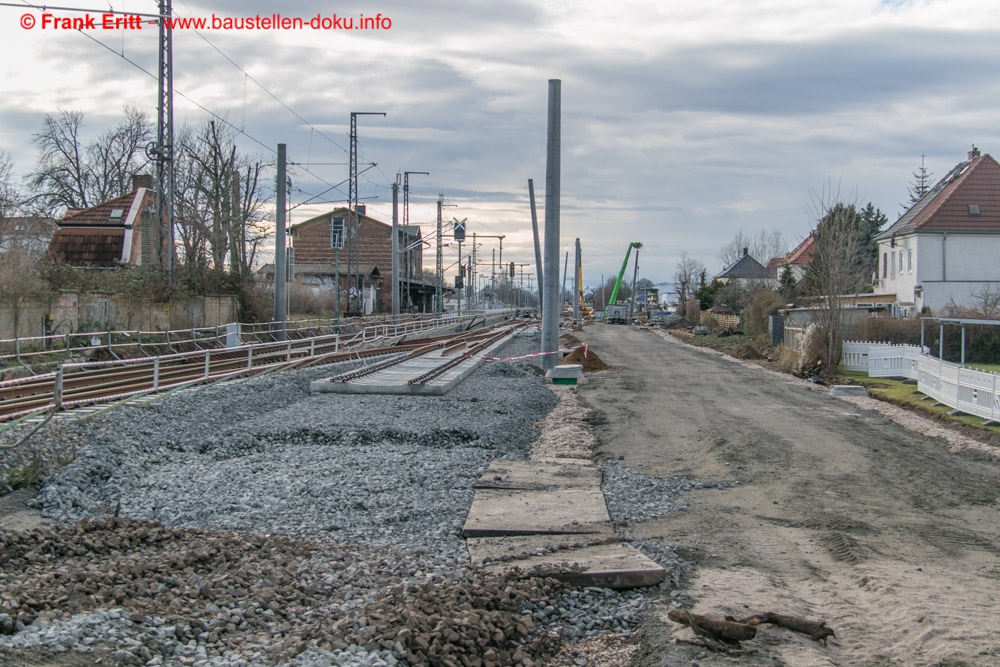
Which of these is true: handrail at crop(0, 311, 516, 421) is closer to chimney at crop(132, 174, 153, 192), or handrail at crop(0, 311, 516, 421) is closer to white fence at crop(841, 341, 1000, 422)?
white fence at crop(841, 341, 1000, 422)

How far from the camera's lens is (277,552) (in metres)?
7.23

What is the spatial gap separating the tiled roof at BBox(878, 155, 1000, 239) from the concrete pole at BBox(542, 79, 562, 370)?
29498 mm

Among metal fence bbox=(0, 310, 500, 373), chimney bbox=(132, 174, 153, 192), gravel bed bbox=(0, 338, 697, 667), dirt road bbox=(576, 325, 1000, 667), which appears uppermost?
chimney bbox=(132, 174, 153, 192)

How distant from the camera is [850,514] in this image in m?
9.55

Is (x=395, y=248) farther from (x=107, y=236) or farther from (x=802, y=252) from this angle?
(x=802, y=252)

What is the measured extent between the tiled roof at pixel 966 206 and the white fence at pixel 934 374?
20502mm

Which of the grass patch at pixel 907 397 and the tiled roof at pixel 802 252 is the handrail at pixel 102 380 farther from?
the tiled roof at pixel 802 252

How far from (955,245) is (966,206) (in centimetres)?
281

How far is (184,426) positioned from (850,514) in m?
9.87

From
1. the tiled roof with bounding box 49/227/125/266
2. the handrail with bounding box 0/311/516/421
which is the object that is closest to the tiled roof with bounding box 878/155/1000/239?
the handrail with bounding box 0/311/516/421

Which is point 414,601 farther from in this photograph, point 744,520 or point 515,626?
point 744,520

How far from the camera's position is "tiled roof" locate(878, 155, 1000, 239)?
148 feet

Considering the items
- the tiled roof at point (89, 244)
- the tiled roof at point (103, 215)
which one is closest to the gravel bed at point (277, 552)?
the tiled roof at point (89, 244)

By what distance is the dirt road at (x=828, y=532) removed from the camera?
5.77 m
